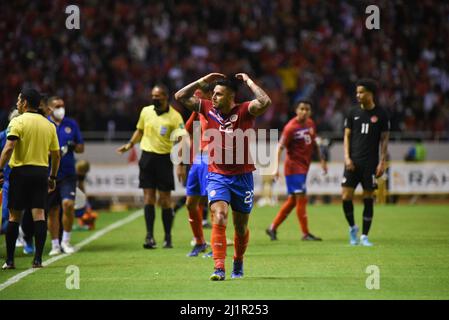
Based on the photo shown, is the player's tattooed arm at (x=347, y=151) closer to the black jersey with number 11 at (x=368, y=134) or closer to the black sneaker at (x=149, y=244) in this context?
the black jersey with number 11 at (x=368, y=134)

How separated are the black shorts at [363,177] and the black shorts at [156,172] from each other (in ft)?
9.26

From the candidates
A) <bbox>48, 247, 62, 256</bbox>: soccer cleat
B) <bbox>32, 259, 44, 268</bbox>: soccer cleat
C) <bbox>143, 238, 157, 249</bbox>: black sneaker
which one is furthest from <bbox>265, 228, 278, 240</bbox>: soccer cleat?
<bbox>32, 259, 44, 268</bbox>: soccer cleat

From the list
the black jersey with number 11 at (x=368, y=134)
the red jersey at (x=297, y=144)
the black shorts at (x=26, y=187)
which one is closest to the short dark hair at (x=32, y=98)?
the black shorts at (x=26, y=187)

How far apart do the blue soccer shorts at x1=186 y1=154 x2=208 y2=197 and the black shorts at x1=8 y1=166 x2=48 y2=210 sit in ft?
8.37

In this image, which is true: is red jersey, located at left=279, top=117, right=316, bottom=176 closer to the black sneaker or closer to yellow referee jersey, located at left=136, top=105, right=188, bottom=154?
yellow referee jersey, located at left=136, top=105, right=188, bottom=154

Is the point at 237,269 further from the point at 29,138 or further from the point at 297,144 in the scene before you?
the point at 297,144

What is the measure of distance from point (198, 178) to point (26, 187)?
2827mm

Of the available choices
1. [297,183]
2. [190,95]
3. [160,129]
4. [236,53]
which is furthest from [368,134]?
[236,53]

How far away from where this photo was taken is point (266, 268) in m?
11.1

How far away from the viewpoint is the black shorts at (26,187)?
1124 cm

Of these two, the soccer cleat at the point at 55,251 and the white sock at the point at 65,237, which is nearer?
the soccer cleat at the point at 55,251

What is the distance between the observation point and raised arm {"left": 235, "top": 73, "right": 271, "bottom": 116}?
Answer: 31.2 feet
